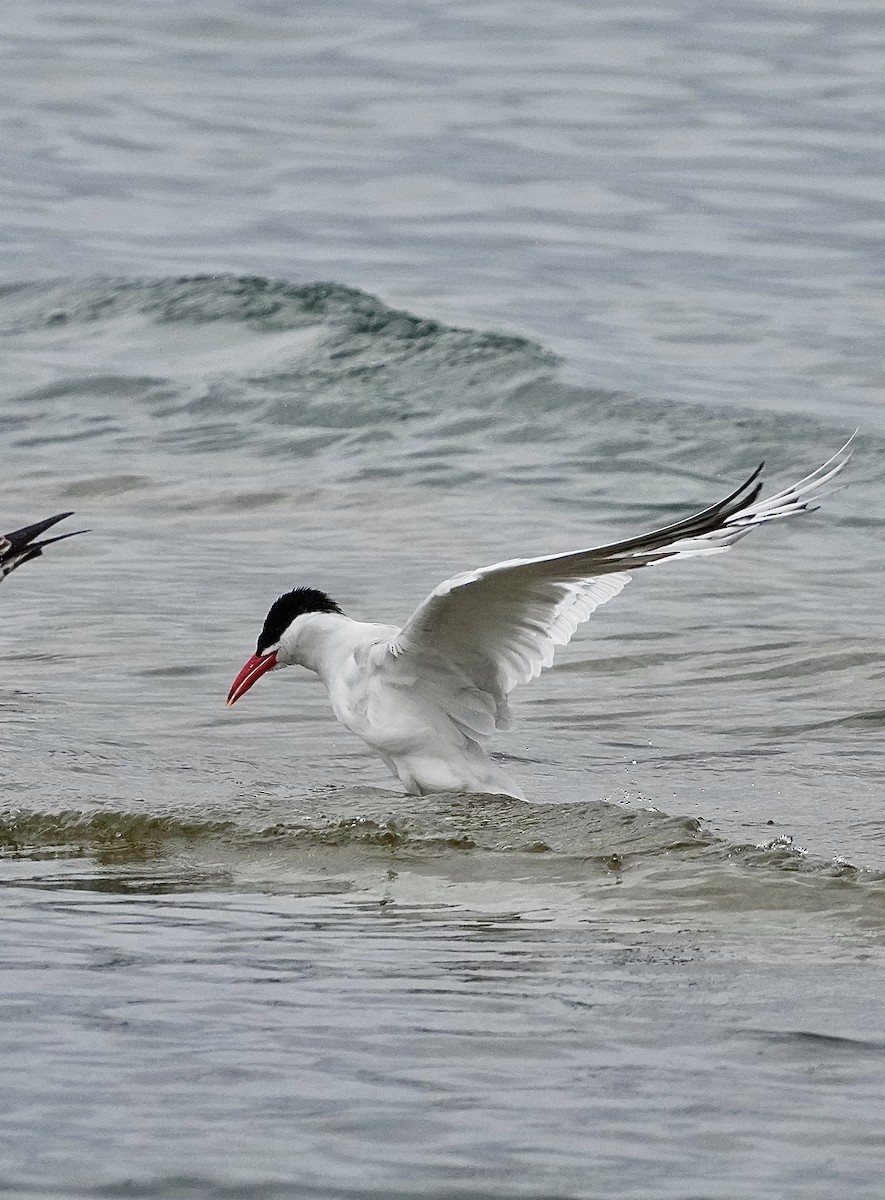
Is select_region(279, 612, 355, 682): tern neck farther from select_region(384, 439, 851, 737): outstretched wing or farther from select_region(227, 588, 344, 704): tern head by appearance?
select_region(384, 439, 851, 737): outstretched wing

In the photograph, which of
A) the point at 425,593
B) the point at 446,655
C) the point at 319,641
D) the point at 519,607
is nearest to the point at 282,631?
the point at 319,641

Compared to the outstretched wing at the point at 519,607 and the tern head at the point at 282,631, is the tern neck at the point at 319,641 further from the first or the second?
the outstretched wing at the point at 519,607

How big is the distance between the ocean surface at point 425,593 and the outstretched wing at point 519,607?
53 centimetres

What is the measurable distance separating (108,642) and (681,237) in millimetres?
11773

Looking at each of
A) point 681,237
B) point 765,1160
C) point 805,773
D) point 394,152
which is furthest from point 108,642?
point 394,152

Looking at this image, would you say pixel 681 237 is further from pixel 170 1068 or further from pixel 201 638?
pixel 170 1068

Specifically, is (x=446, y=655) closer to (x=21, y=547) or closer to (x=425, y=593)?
(x=425, y=593)

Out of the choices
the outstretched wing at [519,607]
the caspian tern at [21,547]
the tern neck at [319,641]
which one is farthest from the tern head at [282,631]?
the caspian tern at [21,547]

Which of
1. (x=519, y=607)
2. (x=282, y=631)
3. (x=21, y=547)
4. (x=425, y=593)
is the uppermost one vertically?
(x=519, y=607)

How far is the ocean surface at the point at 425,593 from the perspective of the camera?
4.43 m

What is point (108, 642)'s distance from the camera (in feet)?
33.7

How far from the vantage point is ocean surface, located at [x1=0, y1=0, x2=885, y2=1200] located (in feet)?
14.5

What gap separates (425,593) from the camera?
11.0 meters

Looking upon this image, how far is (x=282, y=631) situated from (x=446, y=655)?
2.75 ft
